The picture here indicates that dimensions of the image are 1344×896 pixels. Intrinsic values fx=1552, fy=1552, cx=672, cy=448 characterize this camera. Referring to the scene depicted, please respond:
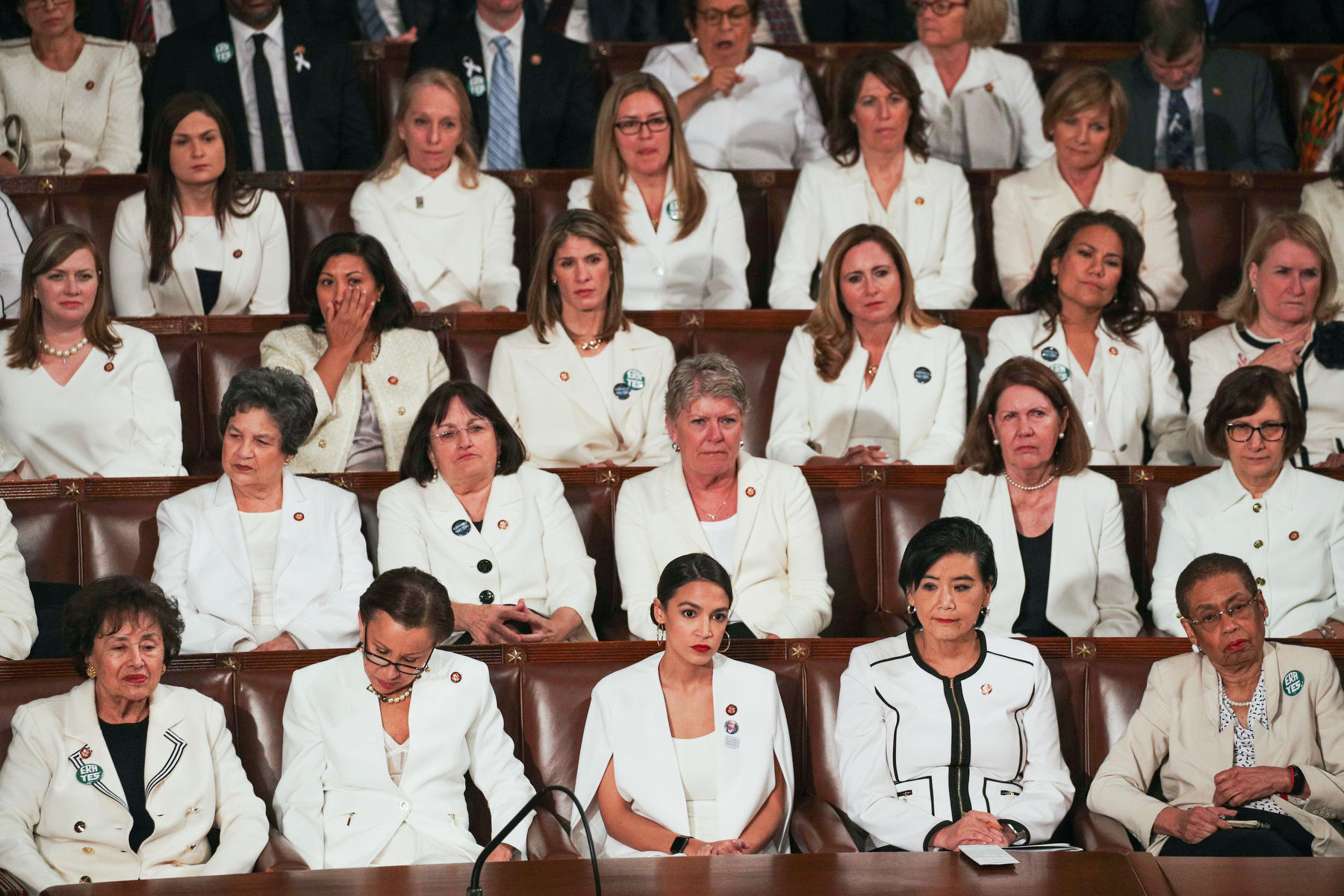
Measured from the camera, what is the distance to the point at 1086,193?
14.7 ft

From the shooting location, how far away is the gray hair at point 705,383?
333cm

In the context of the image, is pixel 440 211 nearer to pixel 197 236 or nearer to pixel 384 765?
pixel 197 236

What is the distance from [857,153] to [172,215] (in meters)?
1.94

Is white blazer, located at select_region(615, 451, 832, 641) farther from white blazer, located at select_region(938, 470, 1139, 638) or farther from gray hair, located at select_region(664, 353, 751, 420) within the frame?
white blazer, located at select_region(938, 470, 1139, 638)

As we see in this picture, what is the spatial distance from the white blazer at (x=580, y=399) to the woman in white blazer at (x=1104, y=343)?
2.83ft

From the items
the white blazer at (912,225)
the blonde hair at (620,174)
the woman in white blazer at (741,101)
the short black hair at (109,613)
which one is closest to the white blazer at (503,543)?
A: the short black hair at (109,613)

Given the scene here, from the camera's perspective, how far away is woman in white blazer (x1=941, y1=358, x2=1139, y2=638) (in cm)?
336

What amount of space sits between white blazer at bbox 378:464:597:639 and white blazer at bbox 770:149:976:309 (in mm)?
1330

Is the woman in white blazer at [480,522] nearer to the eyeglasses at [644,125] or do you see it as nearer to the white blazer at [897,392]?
the white blazer at [897,392]

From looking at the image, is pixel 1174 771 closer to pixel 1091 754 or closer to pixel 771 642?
pixel 1091 754

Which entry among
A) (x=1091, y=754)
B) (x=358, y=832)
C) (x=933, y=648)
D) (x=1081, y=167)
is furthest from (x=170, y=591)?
(x=1081, y=167)

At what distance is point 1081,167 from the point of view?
446cm

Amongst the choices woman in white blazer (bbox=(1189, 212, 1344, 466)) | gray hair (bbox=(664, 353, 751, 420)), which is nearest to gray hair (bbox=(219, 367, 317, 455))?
gray hair (bbox=(664, 353, 751, 420))

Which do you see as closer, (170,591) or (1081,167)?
(170,591)
